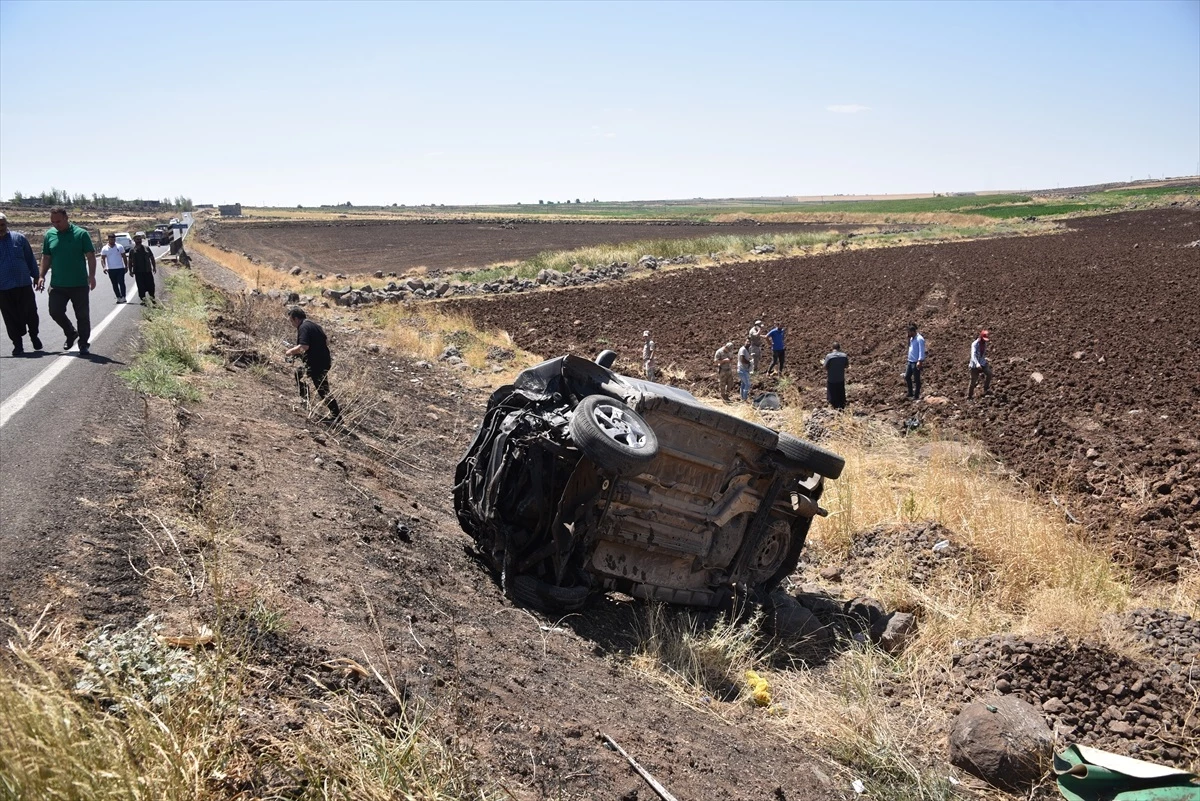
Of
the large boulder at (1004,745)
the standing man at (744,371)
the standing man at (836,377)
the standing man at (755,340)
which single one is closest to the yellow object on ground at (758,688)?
the large boulder at (1004,745)

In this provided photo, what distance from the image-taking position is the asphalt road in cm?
490

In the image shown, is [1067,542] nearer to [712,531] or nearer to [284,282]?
[712,531]

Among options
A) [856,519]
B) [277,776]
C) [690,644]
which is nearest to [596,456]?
[690,644]

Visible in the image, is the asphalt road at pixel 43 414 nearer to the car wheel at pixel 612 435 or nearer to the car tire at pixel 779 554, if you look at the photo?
the car wheel at pixel 612 435

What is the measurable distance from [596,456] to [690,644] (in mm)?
1543

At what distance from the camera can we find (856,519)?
33.6 feet

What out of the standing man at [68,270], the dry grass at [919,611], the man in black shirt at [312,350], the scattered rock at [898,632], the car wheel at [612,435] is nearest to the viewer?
the dry grass at [919,611]

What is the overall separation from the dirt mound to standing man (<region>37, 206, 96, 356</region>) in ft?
32.5

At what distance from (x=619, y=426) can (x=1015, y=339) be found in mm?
19071

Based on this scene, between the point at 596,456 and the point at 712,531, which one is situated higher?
the point at 596,456

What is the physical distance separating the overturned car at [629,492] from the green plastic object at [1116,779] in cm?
278

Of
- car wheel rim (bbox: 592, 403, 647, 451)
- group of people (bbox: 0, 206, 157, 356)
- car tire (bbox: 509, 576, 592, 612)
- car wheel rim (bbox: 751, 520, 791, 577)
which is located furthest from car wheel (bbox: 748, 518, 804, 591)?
group of people (bbox: 0, 206, 157, 356)

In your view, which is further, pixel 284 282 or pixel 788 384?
pixel 284 282

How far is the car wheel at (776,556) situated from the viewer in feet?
24.7
